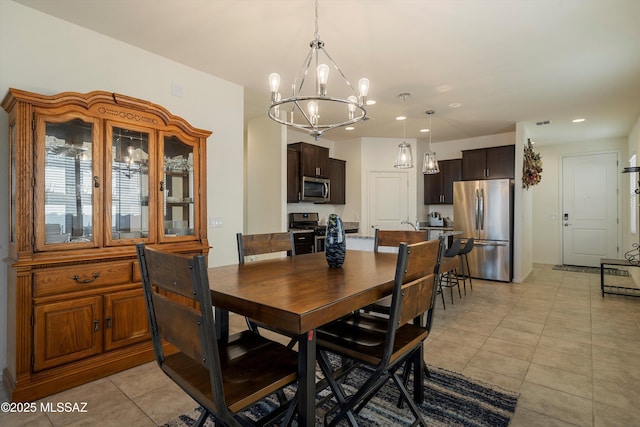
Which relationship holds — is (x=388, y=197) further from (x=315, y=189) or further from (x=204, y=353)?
(x=204, y=353)

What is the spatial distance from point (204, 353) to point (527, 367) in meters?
2.48

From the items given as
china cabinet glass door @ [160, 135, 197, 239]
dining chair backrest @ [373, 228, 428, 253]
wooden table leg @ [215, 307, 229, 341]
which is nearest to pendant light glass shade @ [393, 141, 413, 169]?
dining chair backrest @ [373, 228, 428, 253]

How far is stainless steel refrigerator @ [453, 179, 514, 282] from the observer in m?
5.41

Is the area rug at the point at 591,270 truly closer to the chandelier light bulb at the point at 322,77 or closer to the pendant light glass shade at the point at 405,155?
the pendant light glass shade at the point at 405,155

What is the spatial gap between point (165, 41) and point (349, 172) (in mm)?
4453

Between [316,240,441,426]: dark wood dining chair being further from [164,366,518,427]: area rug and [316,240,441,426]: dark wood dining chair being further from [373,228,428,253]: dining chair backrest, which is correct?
[373,228,428,253]: dining chair backrest

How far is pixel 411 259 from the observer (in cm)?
140

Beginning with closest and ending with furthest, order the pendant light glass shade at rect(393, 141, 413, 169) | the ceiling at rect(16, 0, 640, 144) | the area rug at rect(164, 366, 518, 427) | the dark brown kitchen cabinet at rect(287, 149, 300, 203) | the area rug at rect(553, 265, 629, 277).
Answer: the area rug at rect(164, 366, 518, 427) < the ceiling at rect(16, 0, 640, 144) < the pendant light glass shade at rect(393, 141, 413, 169) < the dark brown kitchen cabinet at rect(287, 149, 300, 203) < the area rug at rect(553, 265, 629, 277)

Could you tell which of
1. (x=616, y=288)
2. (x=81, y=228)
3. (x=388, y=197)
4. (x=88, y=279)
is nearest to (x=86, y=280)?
(x=88, y=279)

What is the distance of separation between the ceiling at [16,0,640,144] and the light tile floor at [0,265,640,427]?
2.58m

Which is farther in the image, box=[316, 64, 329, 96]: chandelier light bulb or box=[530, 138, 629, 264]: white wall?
box=[530, 138, 629, 264]: white wall

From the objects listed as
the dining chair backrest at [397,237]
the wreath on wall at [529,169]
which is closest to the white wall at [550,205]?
the wreath on wall at [529,169]

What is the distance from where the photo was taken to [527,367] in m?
2.45

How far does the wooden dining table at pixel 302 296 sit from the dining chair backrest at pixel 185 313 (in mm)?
197
